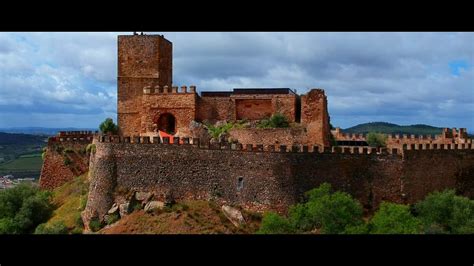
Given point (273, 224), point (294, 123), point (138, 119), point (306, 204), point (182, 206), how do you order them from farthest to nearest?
point (138, 119) < point (294, 123) < point (182, 206) < point (306, 204) < point (273, 224)

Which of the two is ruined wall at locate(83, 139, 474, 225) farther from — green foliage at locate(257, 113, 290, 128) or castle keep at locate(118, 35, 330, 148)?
castle keep at locate(118, 35, 330, 148)

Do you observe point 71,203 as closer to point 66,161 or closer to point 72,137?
point 66,161

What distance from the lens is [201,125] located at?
911 inches

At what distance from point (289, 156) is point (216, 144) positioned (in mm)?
2722

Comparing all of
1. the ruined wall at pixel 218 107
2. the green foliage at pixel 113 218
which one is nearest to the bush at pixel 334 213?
the green foliage at pixel 113 218

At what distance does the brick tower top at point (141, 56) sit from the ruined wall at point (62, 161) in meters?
4.79

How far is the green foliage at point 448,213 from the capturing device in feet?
56.4

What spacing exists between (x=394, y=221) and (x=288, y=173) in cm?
389

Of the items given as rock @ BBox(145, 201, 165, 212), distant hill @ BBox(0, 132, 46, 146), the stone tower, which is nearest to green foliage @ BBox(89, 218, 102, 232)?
rock @ BBox(145, 201, 165, 212)

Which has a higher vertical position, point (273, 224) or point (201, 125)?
point (201, 125)

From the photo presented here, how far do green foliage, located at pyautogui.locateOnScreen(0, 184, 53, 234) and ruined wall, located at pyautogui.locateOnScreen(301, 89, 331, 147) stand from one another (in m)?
11.7
